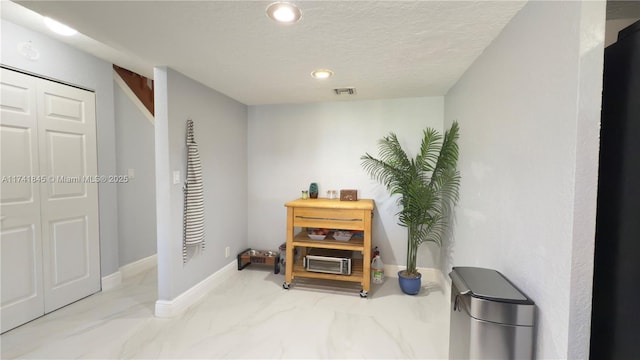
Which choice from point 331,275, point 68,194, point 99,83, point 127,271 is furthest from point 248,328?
point 99,83

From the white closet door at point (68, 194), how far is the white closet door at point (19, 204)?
6 cm

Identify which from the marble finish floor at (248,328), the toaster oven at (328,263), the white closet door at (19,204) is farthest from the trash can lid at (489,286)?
the white closet door at (19,204)

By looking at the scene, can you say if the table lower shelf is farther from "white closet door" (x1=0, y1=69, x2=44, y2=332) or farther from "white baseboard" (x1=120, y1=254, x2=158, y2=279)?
"white closet door" (x1=0, y1=69, x2=44, y2=332)

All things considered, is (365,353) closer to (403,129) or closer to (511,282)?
(511,282)

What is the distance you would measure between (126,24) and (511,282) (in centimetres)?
251

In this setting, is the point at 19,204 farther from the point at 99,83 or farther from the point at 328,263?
the point at 328,263

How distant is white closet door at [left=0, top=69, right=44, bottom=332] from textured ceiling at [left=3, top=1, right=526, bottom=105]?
0.72 metres

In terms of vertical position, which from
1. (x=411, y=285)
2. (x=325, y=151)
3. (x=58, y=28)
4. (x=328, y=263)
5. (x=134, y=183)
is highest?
(x=58, y=28)

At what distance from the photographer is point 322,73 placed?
2.28 m

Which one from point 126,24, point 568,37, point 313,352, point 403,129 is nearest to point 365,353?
point 313,352

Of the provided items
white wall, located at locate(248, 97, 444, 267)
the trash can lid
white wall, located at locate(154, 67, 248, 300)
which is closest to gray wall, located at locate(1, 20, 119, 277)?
white wall, located at locate(154, 67, 248, 300)

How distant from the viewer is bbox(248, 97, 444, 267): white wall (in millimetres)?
3119

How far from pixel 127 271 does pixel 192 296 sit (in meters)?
1.12

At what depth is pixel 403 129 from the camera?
3115 millimetres
